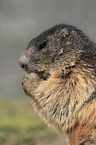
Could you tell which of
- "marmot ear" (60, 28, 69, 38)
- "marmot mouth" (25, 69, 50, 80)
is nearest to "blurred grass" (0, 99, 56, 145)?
"marmot mouth" (25, 69, 50, 80)

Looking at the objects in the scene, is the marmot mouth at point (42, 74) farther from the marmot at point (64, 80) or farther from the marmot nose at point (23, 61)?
the marmot nose at point (23, 61)

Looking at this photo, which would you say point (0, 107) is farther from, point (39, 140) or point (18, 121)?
point (39, 140)

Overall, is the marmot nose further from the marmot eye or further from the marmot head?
the marmot eye

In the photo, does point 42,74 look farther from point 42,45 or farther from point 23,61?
point 42,45

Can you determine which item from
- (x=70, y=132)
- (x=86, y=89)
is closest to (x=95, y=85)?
(x=86, y=89)

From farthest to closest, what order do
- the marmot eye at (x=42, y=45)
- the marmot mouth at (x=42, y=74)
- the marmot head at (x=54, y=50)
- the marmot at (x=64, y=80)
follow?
the marmot eye at (x=42, y=45), the marmot mouth at (x=42, y=74), the marmot head at (x=54, y=50), the marmot at (x=64, y=80)

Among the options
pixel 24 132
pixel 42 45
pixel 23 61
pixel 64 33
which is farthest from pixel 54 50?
pixel 24 132

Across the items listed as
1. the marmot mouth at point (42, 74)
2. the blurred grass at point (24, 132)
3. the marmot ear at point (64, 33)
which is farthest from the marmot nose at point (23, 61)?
the blurred grass at point (24, 132)

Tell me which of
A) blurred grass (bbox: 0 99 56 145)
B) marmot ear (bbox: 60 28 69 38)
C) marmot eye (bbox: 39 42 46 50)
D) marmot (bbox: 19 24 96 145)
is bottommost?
blurred grass (bbox: 0 99 56 145)
